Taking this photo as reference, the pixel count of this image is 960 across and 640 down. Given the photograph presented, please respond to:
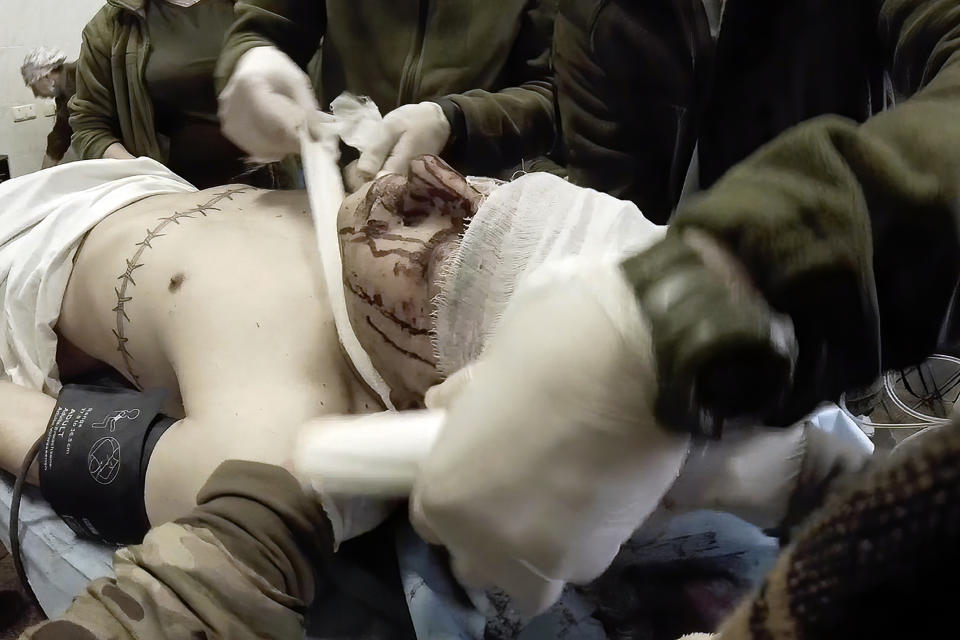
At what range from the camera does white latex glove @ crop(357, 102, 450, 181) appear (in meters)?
0.83

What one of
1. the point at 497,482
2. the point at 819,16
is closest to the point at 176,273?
the point at 497,482

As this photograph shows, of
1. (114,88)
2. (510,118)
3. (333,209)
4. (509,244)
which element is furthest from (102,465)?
(114,88)

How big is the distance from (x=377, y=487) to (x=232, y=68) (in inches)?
31.1

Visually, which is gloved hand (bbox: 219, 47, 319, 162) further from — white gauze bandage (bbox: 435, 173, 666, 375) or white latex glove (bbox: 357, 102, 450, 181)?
white gauze bandage (bbox: 435, 173, 666, 375)

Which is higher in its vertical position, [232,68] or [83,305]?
[232,68]

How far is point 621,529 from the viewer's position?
401 millimetres

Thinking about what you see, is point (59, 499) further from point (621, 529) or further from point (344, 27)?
point (344, 27)

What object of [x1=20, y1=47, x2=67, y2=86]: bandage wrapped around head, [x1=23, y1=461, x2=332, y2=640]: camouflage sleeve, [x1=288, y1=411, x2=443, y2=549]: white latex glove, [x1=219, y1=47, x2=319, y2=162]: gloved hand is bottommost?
[x1=23, y1=461, x2=332, y2=640]: camouflage sleeve

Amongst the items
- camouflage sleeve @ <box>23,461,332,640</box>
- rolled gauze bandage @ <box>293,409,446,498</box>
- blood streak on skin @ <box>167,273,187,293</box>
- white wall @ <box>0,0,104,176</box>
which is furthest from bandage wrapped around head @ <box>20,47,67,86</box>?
rolled gauze bandage @ <box>293,409,446,498</box>

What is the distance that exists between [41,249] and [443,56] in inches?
25.6

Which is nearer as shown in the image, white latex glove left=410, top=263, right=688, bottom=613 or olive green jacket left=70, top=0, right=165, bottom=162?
white latex glove left=410, top=263, right=688, bottom=613

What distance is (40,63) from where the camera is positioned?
1.84 meters

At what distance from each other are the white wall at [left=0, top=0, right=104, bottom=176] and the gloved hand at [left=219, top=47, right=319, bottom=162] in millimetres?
1270

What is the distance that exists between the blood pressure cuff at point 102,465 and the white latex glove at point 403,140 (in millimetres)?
373
